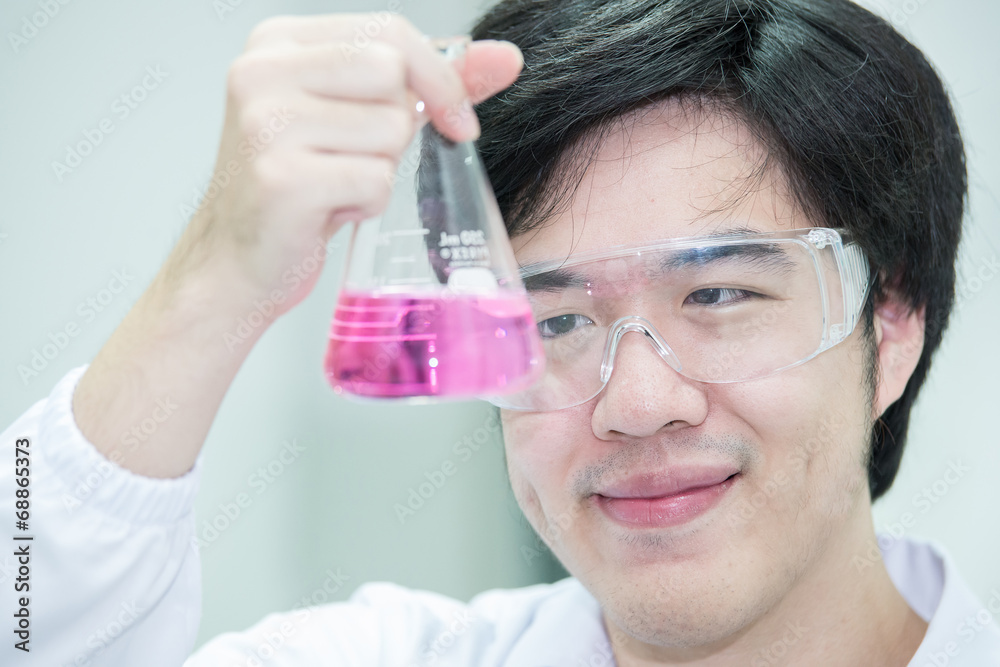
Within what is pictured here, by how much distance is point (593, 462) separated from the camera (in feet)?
4.67

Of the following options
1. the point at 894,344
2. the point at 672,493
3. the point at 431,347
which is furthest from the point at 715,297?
the point at 431,347

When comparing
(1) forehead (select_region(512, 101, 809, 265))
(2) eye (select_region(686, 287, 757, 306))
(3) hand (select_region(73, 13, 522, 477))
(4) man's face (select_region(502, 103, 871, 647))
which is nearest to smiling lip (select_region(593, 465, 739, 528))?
(4) man's face (select_region(502, 103, 871, 647))

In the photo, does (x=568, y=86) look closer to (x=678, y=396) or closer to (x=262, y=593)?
(x=678, y=396)

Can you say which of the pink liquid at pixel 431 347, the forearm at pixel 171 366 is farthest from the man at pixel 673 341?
the pink liquid at pixel 431 347

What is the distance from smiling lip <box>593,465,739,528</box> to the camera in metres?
1.38

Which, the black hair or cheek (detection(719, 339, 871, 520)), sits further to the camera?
the black hair

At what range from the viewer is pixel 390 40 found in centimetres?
92

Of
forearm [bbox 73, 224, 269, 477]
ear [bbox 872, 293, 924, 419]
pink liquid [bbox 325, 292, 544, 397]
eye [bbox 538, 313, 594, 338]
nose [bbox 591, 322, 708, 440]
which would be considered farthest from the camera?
ear [bbox 872, 293, 924, 419]

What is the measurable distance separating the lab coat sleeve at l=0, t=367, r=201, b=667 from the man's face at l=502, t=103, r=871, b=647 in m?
0.67

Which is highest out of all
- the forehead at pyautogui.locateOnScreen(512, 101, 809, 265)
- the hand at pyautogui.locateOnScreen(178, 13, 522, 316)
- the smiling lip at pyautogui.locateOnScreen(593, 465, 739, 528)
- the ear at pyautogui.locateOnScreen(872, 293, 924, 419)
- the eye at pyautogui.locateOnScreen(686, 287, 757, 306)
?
the hand at pyautogui.locateOnScreen(178, 13, 522, 316)

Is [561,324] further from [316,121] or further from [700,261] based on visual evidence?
[316,121]

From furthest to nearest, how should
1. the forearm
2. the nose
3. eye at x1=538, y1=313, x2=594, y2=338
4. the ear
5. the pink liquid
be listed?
the ear
eye at x1=538, y1=313, x2=594, y2=338
the nose
the forearm
the pink liquid

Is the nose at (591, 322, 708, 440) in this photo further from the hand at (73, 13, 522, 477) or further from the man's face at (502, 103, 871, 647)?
the hand at (73, 13, 522, 477)

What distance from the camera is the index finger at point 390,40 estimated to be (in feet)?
3.02
